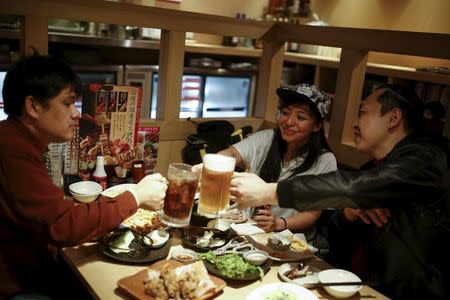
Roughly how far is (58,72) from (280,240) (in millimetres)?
1111

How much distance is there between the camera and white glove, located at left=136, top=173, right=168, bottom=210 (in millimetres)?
1730

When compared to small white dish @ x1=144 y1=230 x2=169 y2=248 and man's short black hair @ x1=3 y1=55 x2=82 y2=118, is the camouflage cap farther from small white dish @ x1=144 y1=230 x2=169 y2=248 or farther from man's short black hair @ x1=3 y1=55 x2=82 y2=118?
man's short black hair @ x1=3 y1=55 x2=82 y2=118

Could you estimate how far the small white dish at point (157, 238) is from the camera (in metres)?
1.73

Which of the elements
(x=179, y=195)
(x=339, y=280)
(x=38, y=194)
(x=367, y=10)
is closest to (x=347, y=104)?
(x=339, y=280)

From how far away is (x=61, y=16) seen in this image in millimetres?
2217

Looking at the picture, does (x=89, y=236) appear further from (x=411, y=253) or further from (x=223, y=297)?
(x=411, y=253)

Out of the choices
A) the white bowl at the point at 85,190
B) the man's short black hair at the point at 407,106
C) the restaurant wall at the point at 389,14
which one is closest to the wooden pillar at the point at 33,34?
the white bowl at the point at 85,190

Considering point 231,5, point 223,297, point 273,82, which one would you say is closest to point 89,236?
point 223,297

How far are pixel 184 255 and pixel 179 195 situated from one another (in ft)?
0.78

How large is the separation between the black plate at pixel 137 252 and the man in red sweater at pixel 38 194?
84mm

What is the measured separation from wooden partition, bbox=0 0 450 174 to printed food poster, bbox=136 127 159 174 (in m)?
0.06

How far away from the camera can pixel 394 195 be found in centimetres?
164

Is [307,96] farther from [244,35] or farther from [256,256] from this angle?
[256,256]

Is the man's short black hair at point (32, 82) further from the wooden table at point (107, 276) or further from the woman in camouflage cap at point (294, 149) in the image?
the woman in camouflage cap at point (294, 149)
